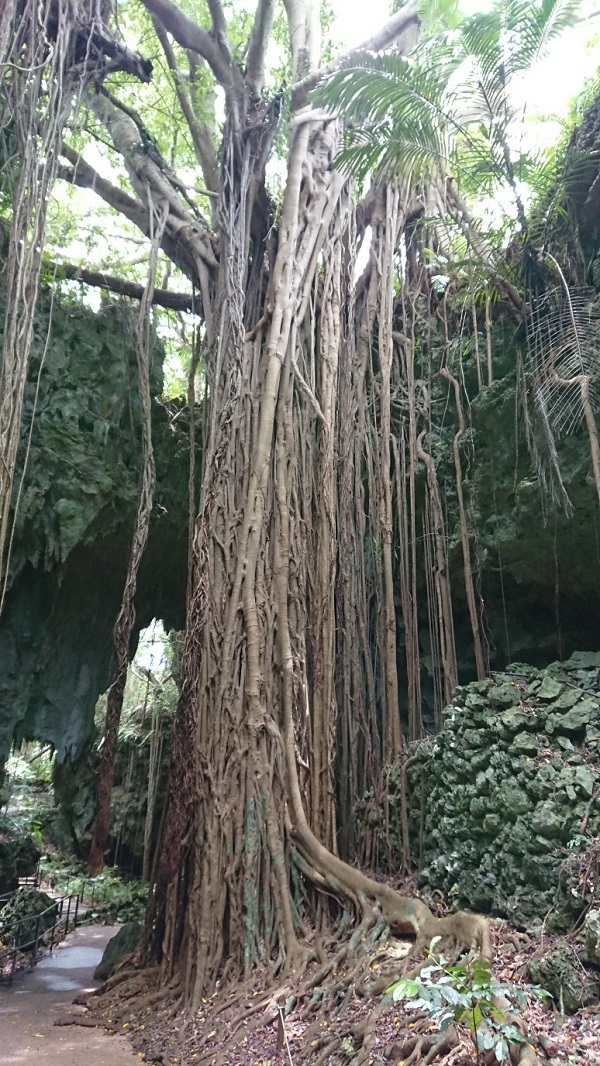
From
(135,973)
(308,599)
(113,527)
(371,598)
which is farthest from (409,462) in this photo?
(135,973)

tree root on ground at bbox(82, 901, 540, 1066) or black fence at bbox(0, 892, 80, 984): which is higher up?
tree root on ground at bbox(82, 901, 540, 1066)

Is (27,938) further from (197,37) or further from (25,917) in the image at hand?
(197,37)

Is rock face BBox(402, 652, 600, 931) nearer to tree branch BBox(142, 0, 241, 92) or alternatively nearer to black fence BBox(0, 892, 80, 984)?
black fence BBox(0, 892, 80, 984)

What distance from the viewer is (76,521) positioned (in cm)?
597

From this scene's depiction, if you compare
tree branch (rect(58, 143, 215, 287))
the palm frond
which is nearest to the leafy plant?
the palm frond

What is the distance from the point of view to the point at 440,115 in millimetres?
4359

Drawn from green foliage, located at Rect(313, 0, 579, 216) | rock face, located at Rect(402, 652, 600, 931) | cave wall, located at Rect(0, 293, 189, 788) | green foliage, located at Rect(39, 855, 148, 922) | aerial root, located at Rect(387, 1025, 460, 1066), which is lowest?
green foliage, located at Rect(39, 855, 148, 922)

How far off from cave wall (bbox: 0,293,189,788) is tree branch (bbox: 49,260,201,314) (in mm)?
176

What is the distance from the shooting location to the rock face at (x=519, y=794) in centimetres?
297

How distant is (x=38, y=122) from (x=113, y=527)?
3.25 meters

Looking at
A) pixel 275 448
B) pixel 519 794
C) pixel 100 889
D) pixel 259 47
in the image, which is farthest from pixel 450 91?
pixel 100 889

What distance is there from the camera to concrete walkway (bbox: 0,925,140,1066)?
314 cm

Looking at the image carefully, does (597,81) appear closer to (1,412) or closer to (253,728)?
(1,412)

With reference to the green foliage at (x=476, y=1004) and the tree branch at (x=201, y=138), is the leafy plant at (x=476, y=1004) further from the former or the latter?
the tree branch at (x=201, y=138)
